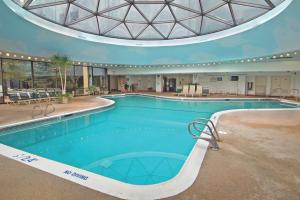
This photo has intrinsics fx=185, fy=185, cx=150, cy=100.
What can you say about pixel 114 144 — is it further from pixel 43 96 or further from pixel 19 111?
pixel 43 96

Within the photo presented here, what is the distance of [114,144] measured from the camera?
5.55 metres

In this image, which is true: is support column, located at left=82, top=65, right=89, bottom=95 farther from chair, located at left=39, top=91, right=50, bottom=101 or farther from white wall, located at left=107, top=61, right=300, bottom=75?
chair, located at left=39, top=91, right=50, bottom=101

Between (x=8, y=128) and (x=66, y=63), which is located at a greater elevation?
(x=66, y=63)

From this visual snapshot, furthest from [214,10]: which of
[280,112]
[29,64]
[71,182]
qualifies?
[29,64]

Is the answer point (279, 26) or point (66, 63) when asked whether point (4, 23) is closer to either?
point (66, 63)

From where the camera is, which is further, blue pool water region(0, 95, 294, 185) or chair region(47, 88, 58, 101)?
chair region(47, 88, 58, 101)

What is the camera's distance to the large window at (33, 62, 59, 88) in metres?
14.4

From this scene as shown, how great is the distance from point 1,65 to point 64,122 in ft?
25.4

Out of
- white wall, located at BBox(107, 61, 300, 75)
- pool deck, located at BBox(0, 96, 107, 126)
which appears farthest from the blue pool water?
white wall, located at BBox(107, 61, 300, 75)

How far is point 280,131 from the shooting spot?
560 cm

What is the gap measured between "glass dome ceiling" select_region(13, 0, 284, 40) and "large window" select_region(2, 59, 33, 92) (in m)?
4.67

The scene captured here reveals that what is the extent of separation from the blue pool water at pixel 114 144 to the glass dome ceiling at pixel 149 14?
5.90 m

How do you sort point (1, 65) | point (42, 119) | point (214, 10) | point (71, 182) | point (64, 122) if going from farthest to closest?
point (1, 65) → point (214, 10) → point (64, 122) → point (42, 119) → point (71, 182)

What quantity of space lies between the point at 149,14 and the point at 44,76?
9.77m
